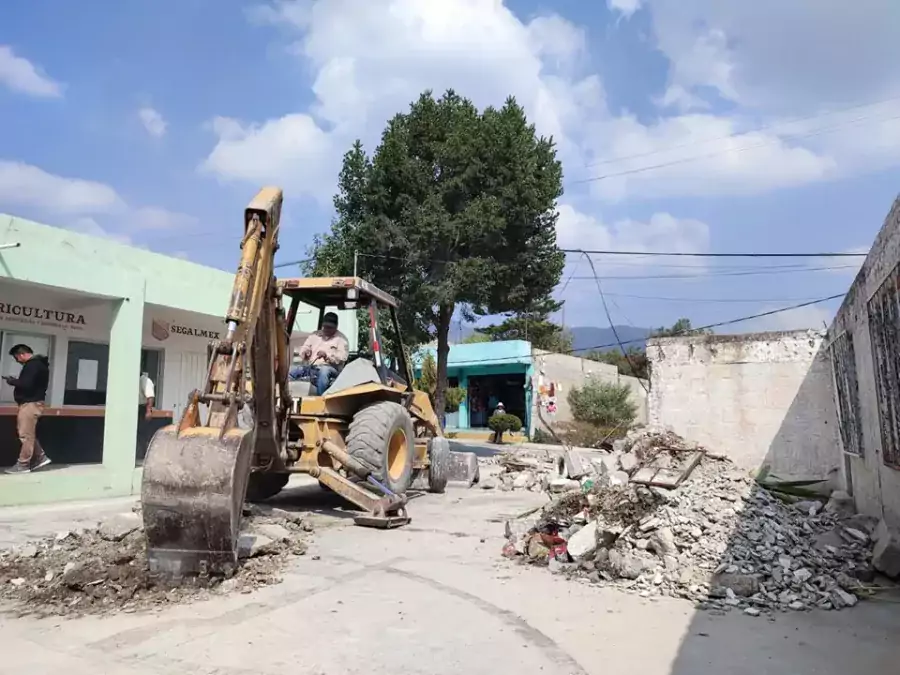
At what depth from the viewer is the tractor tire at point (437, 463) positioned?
1046cm

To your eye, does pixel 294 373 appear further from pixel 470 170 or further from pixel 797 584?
pixel 470 170

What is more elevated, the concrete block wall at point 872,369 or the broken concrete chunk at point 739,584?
the concrete block wall at point 872,369

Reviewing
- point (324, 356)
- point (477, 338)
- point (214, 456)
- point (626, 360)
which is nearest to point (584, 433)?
point (324, 356)

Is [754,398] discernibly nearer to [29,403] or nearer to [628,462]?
[628,462]

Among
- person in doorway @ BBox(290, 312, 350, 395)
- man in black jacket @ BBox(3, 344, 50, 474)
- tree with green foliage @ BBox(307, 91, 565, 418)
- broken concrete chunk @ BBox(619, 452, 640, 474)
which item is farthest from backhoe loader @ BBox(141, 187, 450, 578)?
tree with green foliage @ BBox(307, 91, 565, 418)

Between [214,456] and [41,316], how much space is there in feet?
26.2

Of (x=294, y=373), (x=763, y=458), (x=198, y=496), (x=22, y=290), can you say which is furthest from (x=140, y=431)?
(x=763, y=458)

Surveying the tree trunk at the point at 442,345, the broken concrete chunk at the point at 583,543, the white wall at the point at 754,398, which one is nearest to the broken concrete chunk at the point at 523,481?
the white wall at the point at 754,398

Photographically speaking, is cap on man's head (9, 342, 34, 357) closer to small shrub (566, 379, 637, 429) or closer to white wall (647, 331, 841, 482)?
white wall (647, 331, 841, 482)

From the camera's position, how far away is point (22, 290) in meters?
10.3

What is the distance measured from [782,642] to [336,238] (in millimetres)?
15975

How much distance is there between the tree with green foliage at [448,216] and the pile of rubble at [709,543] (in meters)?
10.3

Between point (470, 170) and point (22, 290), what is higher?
point (470, 170)

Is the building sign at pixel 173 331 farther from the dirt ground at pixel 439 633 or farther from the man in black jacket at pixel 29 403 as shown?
the dirt ground at pixel 439 633
